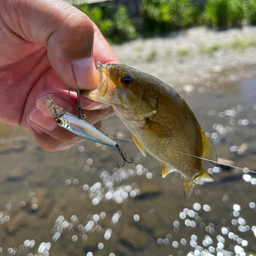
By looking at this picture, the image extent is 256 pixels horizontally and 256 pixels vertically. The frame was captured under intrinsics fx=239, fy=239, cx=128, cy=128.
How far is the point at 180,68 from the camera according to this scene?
257 inches

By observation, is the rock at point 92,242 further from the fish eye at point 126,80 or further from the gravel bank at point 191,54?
the gravel bank at point 191,54

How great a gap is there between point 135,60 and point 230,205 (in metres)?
5.98

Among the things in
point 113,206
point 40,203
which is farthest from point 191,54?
point 40,203

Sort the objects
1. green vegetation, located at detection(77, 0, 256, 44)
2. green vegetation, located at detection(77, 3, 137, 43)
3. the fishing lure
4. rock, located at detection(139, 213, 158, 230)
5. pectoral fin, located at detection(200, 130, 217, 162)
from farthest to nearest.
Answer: green vegetation, located at detection(77, 3, 137, 43), green vegetation, located at detection(77, 0, 256, 44), rock, located at detection(139, 213, 158, 230), pectoral fin, located at detection(200, 130, 217, 162), the fishing lure

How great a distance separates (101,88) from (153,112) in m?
0.33

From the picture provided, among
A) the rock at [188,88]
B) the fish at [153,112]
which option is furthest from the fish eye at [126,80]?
the rock at [188,88]

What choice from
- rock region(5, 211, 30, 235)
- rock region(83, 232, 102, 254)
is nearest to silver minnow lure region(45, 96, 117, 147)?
rock region(83, 232, 102, 254)

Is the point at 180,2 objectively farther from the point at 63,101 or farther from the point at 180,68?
the point at 63,101

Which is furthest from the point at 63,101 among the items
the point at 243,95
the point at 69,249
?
the point at 243,95

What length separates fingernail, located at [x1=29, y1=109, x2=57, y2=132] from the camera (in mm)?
1686

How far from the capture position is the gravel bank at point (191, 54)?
20.2 feet

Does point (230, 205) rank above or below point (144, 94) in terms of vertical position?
below

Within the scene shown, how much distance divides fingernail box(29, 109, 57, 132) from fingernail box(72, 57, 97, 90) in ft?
1.70

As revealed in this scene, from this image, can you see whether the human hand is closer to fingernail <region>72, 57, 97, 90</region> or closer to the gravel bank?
fingernail <region>72, 57, 97, 90</region>
